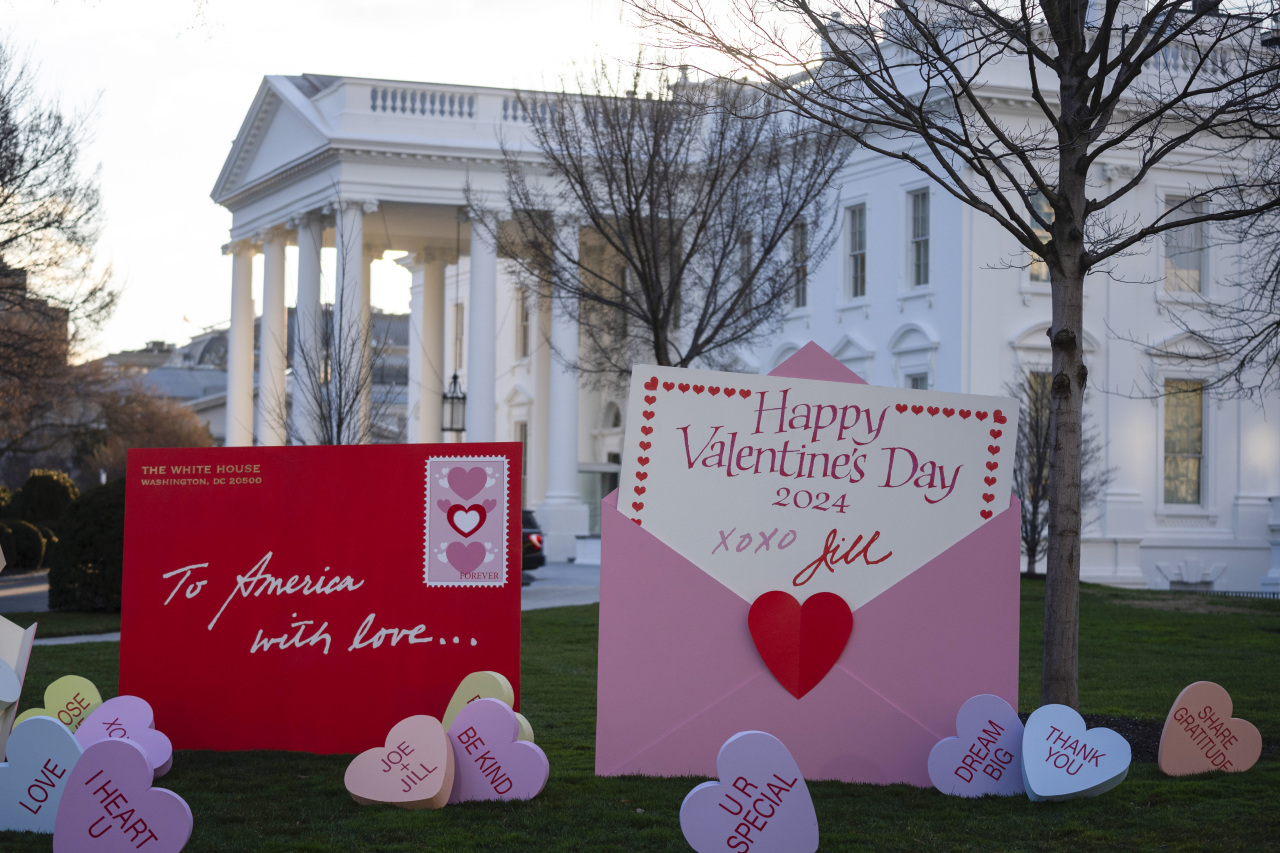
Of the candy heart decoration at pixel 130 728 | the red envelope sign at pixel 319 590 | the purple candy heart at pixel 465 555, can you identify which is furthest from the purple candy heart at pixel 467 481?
the candy heart decoration at pixel 130 728

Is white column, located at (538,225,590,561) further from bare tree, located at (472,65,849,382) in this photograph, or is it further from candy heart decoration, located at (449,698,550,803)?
candy heart decoration, located at (449,698,550,803)

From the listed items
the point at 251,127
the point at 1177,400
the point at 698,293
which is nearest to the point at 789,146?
the point at 698,293

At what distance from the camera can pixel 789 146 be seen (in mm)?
17344

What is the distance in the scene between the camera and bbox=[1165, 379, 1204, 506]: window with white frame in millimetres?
29438

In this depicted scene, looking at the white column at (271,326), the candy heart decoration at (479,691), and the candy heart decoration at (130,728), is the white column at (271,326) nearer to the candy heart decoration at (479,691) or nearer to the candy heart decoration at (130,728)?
the candy heart decoration at (130,728)

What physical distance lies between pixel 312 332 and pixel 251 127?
285 inches

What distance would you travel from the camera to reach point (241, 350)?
39156 millimetres

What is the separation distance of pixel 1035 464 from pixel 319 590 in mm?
17403

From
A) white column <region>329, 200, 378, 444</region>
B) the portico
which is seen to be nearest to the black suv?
the portico

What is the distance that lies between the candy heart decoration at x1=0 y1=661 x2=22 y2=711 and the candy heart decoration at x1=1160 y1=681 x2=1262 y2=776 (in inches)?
226

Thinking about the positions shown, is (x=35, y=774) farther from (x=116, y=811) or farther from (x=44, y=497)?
(x=44, y=497)

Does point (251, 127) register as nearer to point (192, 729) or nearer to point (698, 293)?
point (698, 293)

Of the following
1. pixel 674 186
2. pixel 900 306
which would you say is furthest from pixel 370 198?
pixel 674 186

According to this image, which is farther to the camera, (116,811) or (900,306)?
Result: (900,306)
